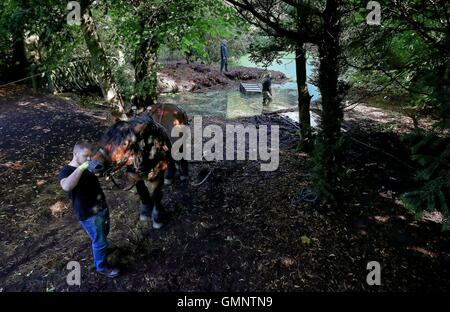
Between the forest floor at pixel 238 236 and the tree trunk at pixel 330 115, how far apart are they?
0.36m

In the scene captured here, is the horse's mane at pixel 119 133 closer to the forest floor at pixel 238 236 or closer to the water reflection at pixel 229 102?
the forest floor at pixel 238 236

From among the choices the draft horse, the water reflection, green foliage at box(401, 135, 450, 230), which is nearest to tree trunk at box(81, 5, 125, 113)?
the water reflection

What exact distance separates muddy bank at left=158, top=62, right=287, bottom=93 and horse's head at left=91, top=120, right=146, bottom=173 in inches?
418

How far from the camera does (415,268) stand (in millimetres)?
3967

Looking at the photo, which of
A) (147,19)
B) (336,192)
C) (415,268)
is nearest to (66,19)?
(147,19)

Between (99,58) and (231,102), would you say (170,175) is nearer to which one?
(99,58)

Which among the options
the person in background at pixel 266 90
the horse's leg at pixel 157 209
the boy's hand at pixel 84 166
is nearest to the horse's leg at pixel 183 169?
the horse's leg at pixel 157 209

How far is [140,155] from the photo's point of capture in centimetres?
426

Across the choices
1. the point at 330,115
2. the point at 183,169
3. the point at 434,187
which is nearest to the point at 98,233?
the point at 183,169

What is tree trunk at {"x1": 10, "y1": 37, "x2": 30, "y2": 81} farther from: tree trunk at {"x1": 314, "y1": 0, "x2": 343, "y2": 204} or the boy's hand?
tree trunk at {"x1": 314, "y1": 0, "x2": 343, "y2": 204}

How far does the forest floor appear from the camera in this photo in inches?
151

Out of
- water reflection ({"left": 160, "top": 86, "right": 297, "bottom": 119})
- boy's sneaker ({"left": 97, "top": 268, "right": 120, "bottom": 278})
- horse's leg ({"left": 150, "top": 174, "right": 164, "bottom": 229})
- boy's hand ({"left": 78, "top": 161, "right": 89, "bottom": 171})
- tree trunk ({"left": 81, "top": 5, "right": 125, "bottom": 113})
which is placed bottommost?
boy's sneaker ({"left": 97, "top": 268, "right": 120, "bottom": 278})
